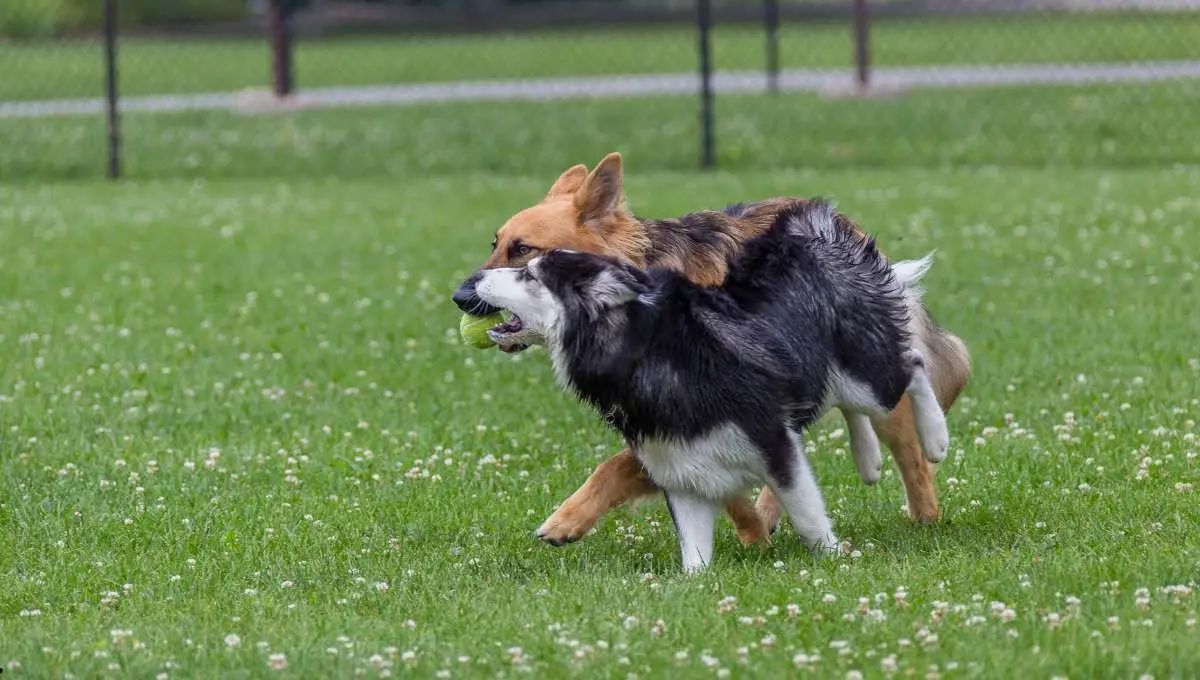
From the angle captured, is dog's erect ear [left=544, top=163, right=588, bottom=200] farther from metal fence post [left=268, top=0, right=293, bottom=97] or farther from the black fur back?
metal fence post [left=268, top=0, right=293, bottom=97]

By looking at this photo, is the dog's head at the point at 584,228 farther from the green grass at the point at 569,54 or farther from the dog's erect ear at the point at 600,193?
the green grass at the point at 569,54

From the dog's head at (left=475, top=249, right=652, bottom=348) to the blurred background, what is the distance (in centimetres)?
1223

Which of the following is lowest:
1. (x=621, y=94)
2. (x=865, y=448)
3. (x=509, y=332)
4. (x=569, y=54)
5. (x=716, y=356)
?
(x=865, y=448)

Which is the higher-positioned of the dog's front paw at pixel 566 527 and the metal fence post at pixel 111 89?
the metal fence post at pixel 111 89

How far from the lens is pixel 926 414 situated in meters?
6.02

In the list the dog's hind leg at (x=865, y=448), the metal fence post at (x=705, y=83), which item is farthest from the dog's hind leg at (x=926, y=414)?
the metal fence post at (x=705, y=83)

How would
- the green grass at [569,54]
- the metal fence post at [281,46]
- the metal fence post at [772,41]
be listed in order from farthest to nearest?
the green grass at [569,54] < the metal fence post at [772,41] < the metal fence post at [281,46]

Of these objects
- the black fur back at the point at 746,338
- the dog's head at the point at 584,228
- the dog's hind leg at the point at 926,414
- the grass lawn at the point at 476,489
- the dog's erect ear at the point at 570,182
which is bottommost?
the grass lawn at the point at 476,489

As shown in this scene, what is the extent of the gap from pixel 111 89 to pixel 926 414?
1347 cm

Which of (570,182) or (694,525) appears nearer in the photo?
(694,525)

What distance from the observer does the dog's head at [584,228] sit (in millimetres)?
5910

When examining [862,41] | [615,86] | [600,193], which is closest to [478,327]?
[600,193]

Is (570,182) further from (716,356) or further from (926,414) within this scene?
(926,414)

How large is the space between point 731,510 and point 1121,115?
13885 millimetres
